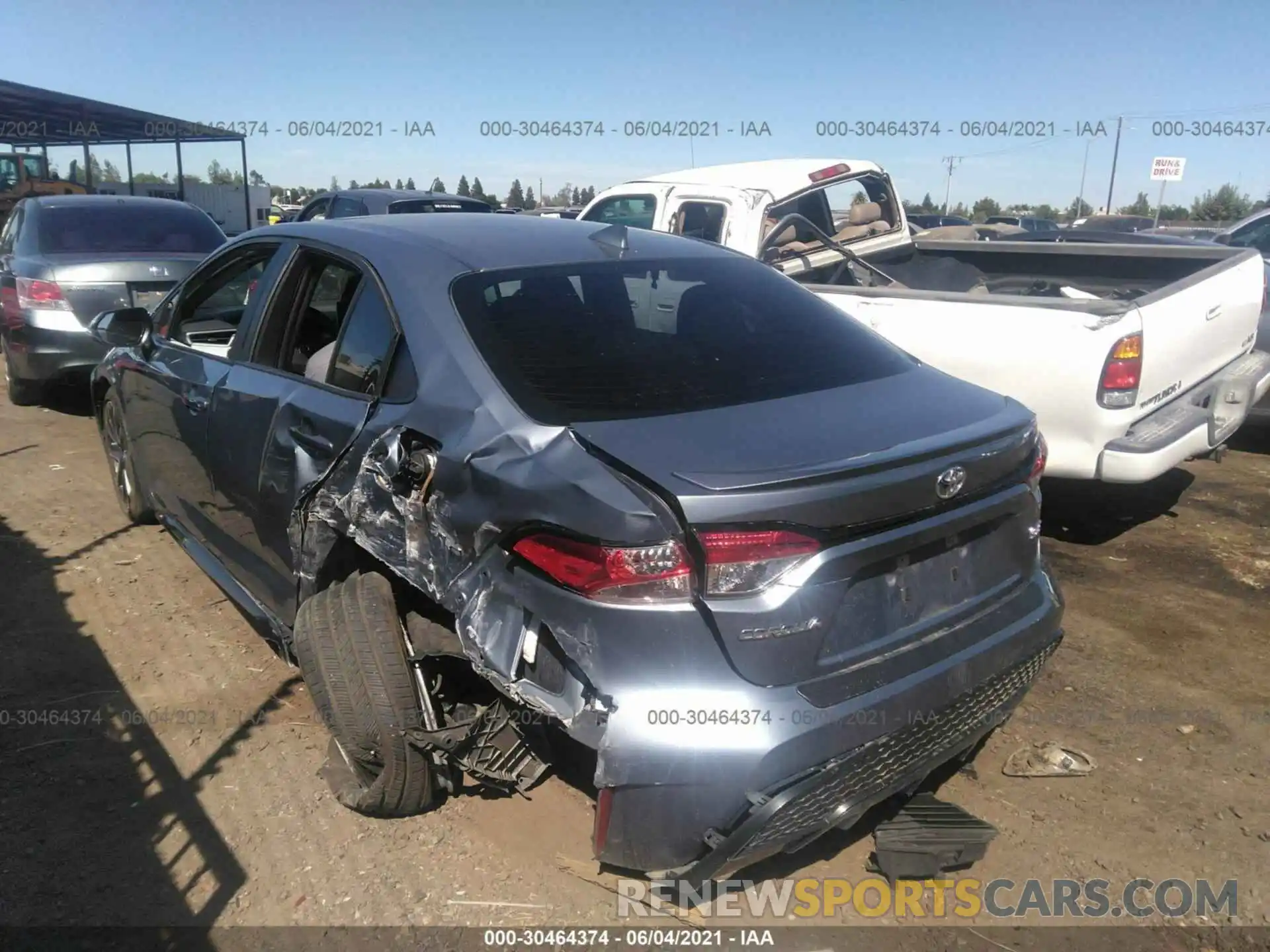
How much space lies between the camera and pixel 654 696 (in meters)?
2.09

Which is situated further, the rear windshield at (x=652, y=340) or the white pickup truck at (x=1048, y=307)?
the white pickup truck at (x=1048, y=307)

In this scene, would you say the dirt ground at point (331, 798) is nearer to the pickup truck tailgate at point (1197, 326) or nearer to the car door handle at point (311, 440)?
the pickup truck tailgate at point (1197, 326)

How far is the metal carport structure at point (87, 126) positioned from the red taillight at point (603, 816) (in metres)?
22.6

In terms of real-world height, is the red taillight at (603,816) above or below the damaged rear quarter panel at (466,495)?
below

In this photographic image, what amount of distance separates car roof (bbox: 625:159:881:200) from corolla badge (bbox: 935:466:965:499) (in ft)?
15.3

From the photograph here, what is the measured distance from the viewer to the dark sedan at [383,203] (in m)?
11.1

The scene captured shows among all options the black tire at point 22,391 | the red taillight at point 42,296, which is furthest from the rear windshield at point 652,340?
the black tire at point 22,391

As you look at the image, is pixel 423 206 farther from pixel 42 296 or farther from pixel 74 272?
pixel 42 296

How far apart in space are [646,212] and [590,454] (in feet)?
17.8

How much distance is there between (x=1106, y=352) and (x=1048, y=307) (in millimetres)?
341

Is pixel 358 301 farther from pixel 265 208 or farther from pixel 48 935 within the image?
pixel 265 208

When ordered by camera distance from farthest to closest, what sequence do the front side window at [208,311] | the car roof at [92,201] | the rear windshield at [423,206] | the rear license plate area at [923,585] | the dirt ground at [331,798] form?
the rear windshield at [423,206], the car roof at [92,201], the front side window at [208,311], the dirt ground at [331,798], the rear license plate area at [923,585]

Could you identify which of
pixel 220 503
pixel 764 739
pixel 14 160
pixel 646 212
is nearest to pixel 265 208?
pixel 14 160

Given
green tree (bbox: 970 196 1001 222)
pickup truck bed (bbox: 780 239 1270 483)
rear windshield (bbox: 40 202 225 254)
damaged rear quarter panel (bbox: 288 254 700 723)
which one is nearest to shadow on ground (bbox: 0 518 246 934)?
damaged rear quarter panel (bbox: 288 254 700 723)
